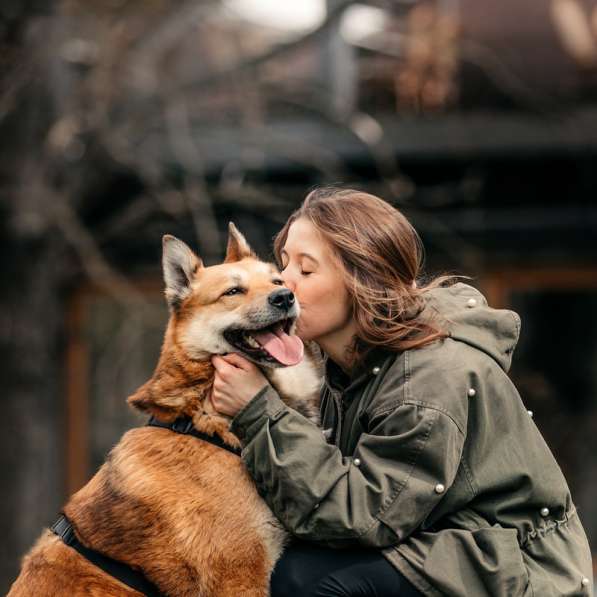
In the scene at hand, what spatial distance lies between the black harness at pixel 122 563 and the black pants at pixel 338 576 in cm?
36

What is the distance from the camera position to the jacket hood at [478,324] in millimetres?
2922

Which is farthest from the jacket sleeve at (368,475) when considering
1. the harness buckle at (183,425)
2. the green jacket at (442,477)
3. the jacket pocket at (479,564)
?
Result: the harness buckle at (183,425)

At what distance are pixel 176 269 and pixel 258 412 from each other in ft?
2.24

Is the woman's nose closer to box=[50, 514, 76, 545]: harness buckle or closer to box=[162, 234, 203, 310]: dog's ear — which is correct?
box=[162, 234, 203, 310]: dog's ear

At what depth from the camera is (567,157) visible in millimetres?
8102

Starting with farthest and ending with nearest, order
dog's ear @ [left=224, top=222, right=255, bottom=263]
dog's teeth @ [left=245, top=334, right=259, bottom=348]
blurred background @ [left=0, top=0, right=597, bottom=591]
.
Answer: blurred background @ [left=0, top=0, right=597, bottom=591] < dog's ear @ [left=224, top=222, right=255, bottom=263] < dog's teeth @ [left=245, top=334, right=259, bottom=348]

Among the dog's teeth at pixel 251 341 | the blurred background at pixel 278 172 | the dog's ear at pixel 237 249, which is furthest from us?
the blurred background at pixel 278 172

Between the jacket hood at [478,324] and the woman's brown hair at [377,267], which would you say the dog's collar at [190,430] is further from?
the jacket hood at [478,324]

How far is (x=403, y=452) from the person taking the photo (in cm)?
275

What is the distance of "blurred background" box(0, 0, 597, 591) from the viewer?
6844mm

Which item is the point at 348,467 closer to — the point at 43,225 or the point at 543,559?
the point at 543,559

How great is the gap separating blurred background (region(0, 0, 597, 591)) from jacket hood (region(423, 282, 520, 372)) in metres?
3.73

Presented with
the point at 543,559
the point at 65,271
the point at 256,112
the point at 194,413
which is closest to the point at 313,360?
the point at 194,413

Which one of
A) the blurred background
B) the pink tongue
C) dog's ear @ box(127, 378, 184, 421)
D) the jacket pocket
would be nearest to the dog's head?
the pink tongue
